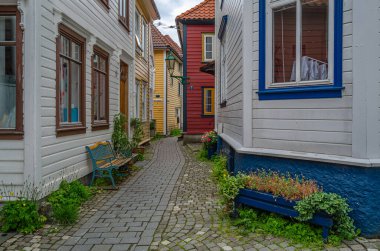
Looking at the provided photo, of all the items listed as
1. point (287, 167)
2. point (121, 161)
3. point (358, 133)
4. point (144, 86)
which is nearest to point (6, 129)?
point (121, 161)

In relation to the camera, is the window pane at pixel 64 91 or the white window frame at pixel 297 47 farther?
the window pane at pixel 64 91

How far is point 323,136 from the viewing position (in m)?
4.74

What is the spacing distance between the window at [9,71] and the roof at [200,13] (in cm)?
1362

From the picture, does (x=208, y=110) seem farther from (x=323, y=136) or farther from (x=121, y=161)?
(x=323, y=136)

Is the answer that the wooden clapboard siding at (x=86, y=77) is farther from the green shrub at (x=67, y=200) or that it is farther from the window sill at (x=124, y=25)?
the window sill at (x=124, y=25)

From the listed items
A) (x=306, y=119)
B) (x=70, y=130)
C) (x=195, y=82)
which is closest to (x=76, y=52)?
(x=70, y=130)

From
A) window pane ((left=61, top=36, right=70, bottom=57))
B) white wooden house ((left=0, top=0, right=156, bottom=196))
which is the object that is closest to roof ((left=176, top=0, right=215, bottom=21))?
white wooden house ((left=0, top=0, right=156, bottom=196))

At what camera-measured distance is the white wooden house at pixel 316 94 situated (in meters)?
4.29

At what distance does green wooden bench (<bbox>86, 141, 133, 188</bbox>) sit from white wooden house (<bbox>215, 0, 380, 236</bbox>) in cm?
284

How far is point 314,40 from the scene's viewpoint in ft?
16.4

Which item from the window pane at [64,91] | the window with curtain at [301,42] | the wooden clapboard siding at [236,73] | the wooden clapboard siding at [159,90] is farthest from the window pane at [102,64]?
the wooden clapboard siding at [159,90]

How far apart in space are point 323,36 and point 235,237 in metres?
3.03

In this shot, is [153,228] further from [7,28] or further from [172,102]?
[172,102]

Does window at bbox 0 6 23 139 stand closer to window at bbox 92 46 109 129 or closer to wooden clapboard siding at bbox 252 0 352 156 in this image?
window at bbox 92 46 109 129
